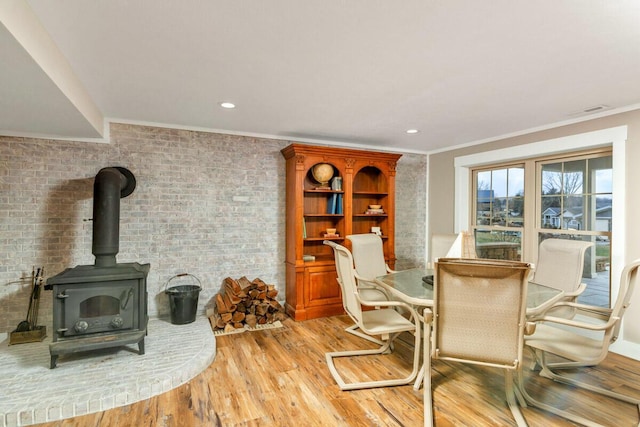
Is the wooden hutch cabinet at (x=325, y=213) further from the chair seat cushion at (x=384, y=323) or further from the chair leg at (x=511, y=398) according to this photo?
the chair leg at (x=511, y=398)

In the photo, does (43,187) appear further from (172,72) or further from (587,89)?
(587,89)

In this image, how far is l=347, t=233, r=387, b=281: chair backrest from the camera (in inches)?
150

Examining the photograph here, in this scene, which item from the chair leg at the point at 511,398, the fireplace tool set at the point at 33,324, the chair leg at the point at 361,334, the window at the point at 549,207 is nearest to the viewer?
the chair leg at the point at 511,398

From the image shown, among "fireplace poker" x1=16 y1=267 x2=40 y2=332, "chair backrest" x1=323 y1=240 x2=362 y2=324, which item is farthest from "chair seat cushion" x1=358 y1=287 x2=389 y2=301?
"fireplace poker" x1=16 y1=267 x2=40 y2=332

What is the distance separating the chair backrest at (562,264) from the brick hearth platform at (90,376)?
10.3 ft

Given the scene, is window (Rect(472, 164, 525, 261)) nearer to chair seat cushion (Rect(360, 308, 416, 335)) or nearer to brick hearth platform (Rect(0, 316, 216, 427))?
chair seat cushion (Rect(360, 308, 416, 335))

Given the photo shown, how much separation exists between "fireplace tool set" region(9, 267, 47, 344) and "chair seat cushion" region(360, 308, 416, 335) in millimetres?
3055

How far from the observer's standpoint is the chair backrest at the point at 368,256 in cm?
381

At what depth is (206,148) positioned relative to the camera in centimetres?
408

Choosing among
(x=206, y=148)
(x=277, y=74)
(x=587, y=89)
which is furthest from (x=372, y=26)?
(x=206, y=148)

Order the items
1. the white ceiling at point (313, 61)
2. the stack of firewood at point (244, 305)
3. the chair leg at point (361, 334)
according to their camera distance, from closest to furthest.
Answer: the white ceiling at point (313, 61) < the chair leg at point (361, 334) < the stack of firewood at point (244, 305)

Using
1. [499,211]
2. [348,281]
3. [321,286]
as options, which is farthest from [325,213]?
[499,211]

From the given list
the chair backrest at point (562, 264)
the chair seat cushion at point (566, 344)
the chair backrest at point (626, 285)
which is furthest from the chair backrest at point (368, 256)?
the chair backrest at point (626, 285)

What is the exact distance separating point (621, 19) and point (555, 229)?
2.77m
